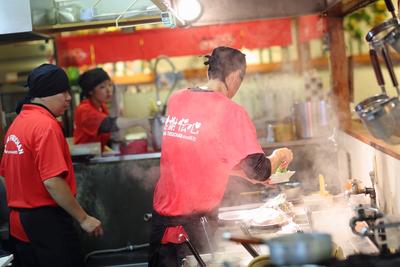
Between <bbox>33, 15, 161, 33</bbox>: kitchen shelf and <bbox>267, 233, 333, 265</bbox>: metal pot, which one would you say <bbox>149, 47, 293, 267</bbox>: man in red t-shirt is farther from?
<bbox>267, 233, 333, 265</bbox>: metal pot

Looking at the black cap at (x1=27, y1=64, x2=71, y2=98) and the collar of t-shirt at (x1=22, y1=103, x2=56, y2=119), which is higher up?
the black cap at (x1=27, y1=64, x2=71, y2=98)

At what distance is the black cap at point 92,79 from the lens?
5637 mm

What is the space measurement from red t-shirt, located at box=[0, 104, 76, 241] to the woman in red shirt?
157 centimetres

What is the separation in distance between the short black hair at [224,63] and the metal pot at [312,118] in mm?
1766

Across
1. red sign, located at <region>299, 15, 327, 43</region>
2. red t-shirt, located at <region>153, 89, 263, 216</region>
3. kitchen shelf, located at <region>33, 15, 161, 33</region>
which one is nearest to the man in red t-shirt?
red t-shirt, located at <region>153, 89, 263, 216</region>

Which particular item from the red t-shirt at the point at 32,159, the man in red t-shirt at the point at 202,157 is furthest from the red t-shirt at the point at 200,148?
the red t-shirt at the point at 32,159

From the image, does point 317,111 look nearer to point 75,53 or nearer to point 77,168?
point 77,168

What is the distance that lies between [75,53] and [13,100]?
1.70 m

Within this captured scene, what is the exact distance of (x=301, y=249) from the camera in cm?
163

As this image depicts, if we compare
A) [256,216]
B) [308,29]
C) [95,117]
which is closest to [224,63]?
[256,216]

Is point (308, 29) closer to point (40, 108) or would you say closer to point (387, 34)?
point (40, 108)

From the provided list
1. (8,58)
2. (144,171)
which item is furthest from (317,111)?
(8,58)

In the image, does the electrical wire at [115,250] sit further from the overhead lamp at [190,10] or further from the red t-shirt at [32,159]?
the overhead lamp at [190,10]

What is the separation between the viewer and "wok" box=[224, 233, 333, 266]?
163 centimetres
